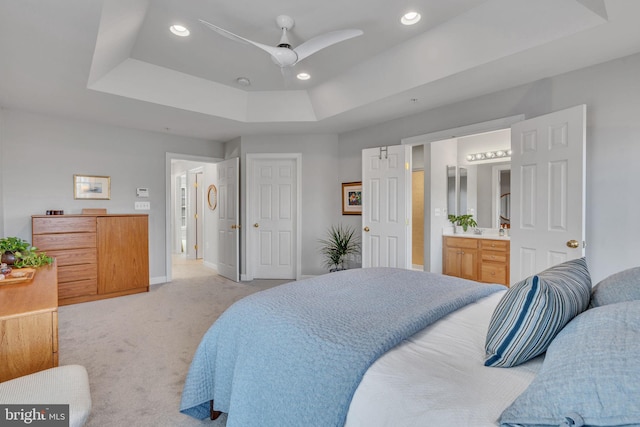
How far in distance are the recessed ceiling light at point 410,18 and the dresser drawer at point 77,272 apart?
443 cm

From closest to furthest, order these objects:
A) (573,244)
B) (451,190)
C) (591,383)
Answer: (591,383) → (573,244) → (451,190)

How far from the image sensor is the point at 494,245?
173 inches

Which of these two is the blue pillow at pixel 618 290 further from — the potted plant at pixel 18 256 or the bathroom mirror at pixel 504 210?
the bathroom mirror at pixel 504 210

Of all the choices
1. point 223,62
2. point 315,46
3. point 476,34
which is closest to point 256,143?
point 223,62

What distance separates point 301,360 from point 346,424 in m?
0.25

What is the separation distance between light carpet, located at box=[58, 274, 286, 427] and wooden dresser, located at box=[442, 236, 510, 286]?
9.91ft

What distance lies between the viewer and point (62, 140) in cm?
414

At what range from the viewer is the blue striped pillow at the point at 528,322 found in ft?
3.36

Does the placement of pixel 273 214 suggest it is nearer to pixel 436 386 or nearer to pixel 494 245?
pixel 494 245

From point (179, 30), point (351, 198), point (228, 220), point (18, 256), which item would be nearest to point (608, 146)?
point (351, 198)

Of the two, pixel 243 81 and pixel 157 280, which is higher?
pixel 243 81

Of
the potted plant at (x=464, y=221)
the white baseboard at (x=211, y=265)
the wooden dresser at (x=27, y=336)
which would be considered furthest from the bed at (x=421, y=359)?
the white baseboard at (x=211, y=265)

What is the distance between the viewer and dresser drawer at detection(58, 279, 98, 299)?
3.73 m

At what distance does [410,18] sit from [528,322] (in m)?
2.44
